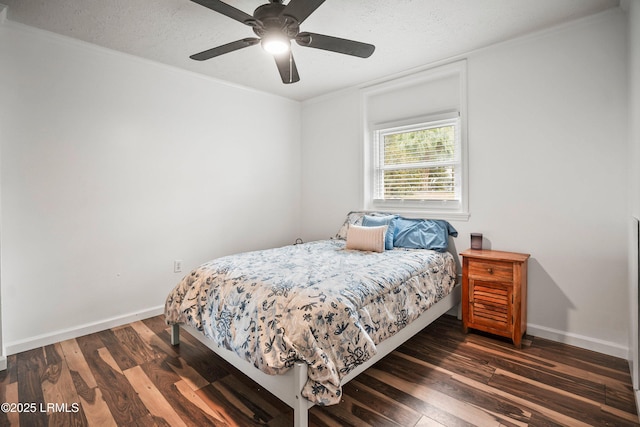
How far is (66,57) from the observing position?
2.65m

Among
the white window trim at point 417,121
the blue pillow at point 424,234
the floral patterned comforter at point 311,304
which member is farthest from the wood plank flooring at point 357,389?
the white window trim at point 417,121

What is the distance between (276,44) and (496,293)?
2444 mm

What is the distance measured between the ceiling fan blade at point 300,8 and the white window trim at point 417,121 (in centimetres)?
191

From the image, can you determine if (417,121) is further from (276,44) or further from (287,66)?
(276,44)

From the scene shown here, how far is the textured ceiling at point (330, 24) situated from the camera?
2217 millimetres

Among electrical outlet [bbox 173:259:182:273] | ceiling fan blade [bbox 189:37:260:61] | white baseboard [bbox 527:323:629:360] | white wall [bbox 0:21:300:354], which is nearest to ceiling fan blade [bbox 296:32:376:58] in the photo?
ceiling fan blade [bbox 189:37:260:61]

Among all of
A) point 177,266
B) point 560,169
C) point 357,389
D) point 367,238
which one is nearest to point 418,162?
point 367,238

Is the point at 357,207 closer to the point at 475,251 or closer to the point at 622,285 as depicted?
the point at 475,251

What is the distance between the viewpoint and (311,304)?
64.3 inches

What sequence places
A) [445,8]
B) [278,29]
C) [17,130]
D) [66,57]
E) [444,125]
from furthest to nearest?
[444,125] → [66,57] → [17,130] → [445,8] → [278,29]

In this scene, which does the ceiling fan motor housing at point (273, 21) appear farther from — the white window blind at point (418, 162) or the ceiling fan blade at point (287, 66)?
the white window blind at point (418, 162)

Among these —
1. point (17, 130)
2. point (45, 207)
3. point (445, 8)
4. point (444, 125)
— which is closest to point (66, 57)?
point (17, 130)

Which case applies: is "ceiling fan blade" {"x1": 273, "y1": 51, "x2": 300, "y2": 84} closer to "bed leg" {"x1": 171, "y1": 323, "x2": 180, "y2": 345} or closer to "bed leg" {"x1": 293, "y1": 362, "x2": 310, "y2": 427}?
A: "bed leg" {"x1": 293, "y1": 362, "x2": 310, "y2": 427}

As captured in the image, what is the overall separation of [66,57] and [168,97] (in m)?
0.83
